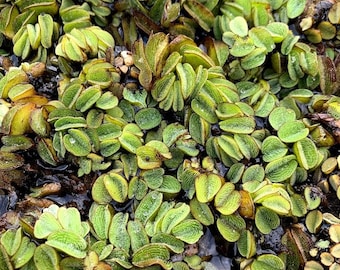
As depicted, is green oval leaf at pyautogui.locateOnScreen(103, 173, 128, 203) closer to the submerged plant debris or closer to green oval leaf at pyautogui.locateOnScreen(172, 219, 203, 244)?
the submerged plant debris

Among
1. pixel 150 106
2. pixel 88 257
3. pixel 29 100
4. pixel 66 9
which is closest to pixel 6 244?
pixel 88 257

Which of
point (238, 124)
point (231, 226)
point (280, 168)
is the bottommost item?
point (231, 226)

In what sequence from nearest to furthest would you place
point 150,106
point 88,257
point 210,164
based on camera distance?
1. point 88,257
2. point 210,164
3. point 150,106

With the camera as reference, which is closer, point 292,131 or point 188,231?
point 188,231

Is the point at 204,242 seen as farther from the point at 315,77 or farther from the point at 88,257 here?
the point at 315,77

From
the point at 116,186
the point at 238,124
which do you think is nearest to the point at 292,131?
the point at 238,124

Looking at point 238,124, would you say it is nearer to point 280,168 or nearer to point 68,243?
point 280,168

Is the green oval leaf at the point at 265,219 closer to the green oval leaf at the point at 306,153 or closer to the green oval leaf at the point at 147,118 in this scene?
the green oval leaf at the point at 306,153

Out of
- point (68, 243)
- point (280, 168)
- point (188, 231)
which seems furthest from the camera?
point (280, 168)
